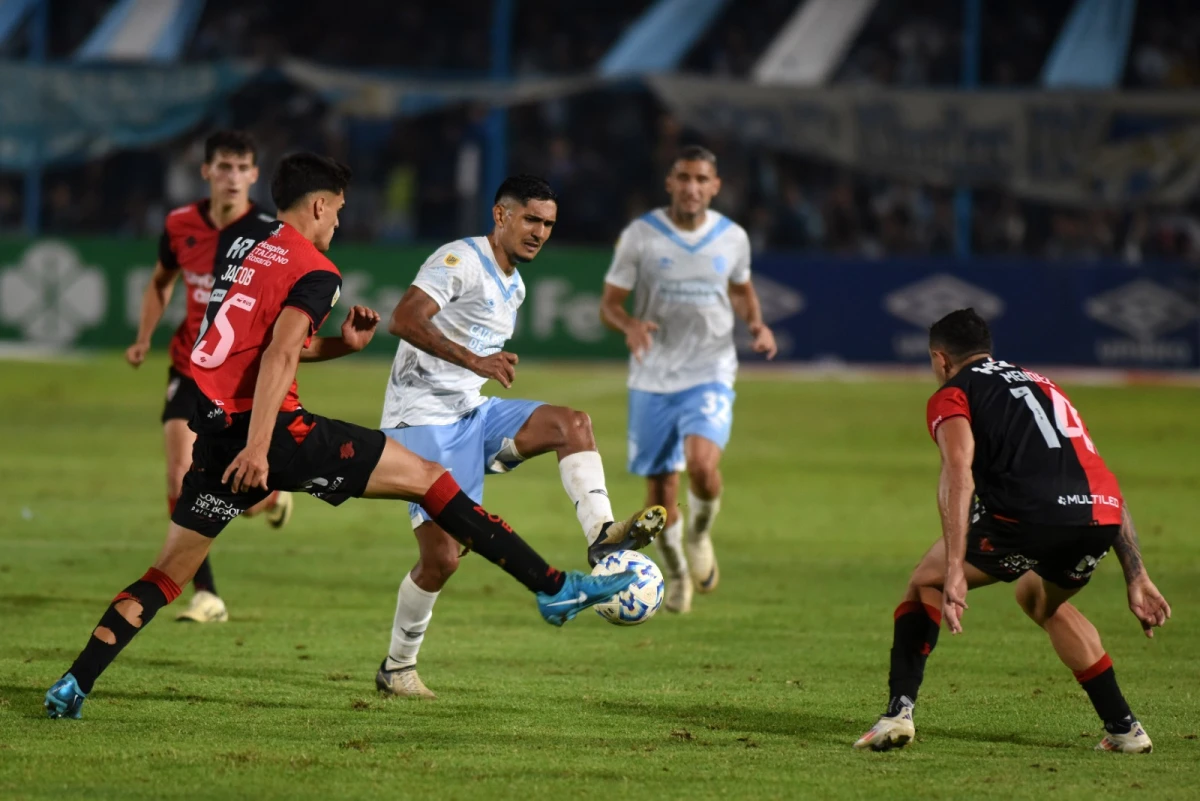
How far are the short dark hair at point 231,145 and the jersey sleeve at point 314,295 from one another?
3169 mm

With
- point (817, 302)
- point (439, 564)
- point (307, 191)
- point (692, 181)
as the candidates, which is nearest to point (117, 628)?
point (439, 564)

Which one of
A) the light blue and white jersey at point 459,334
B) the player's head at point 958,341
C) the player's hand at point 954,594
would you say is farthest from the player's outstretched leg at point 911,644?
the light blue and white jersey at point 459,334

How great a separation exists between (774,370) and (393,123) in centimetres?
894

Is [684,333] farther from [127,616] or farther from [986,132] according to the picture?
[986,132]

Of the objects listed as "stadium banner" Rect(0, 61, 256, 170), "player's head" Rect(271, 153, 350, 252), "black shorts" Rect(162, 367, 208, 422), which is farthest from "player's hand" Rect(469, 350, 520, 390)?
"stadium banner" Rect(0, 61, 256, 170)

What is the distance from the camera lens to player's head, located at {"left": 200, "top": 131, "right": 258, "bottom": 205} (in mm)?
9414

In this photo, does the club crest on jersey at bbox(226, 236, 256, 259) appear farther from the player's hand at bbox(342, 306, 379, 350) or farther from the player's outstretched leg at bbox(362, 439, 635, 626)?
the player's outstretched leg at bbox(362, 439, 635, 626)

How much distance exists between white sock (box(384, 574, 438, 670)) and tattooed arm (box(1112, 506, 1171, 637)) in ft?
9.46

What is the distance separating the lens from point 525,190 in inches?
286

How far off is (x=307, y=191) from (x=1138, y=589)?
11.6 ft

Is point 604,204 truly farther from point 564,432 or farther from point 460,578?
point 564,432

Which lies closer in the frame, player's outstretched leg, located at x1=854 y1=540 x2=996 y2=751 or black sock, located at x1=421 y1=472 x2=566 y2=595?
player's outstretched leg, located at x1=854 y1=540 x2=996 y2=751

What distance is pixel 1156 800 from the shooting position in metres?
5.51

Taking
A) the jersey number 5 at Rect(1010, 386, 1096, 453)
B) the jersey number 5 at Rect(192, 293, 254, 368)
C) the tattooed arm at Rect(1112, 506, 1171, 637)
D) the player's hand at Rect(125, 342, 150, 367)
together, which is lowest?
the tattooed arm at Rect(1112, 506, 1171, 637)
